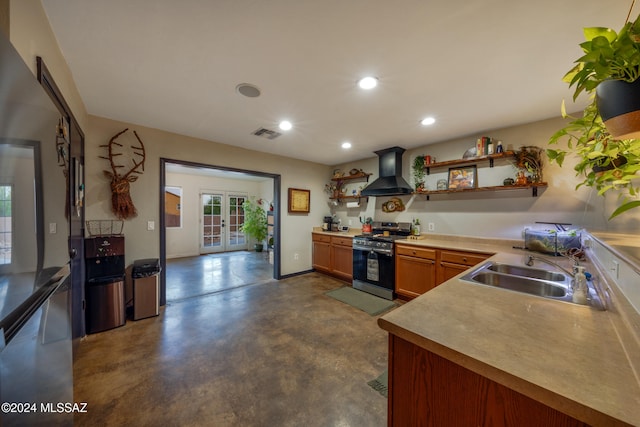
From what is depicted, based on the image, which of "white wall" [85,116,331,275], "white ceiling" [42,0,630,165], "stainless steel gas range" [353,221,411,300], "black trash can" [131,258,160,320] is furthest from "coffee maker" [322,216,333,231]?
"black trash can" [131,258,160,320]

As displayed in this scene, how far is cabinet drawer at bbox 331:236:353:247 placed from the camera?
13.7 ft

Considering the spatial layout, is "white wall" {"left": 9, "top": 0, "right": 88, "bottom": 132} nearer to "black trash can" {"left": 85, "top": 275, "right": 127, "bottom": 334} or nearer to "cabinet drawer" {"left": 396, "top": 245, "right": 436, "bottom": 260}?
"black trash can" {"left": 85, "top": 275, "right": 127, "bottom": 334}

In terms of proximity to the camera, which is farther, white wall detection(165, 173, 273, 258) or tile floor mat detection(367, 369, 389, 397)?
white wall detection(165, 173, 273, 258)

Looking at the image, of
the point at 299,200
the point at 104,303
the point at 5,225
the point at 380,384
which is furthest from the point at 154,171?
the point at 380,384

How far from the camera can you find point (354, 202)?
480cm

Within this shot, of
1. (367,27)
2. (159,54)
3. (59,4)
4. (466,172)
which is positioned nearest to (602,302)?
(367,27)

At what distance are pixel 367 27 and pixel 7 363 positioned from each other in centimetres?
203

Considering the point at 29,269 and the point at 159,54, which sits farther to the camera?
the point at 159,54

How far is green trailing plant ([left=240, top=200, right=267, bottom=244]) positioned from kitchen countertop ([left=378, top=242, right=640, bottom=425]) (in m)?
6.22

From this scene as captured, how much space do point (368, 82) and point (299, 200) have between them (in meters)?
2.97

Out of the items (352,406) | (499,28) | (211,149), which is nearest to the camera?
(499,28)

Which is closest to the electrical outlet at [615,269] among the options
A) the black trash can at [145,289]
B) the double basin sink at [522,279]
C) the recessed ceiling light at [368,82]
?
the double basin sink at [522,279]

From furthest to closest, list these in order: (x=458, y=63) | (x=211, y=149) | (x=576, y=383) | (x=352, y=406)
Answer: (x=211, y=149) → (x=458, y=63) → (x=352, y=406) → (x=576, y=383)

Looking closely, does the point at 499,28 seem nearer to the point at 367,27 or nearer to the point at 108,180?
the point at 367,27
